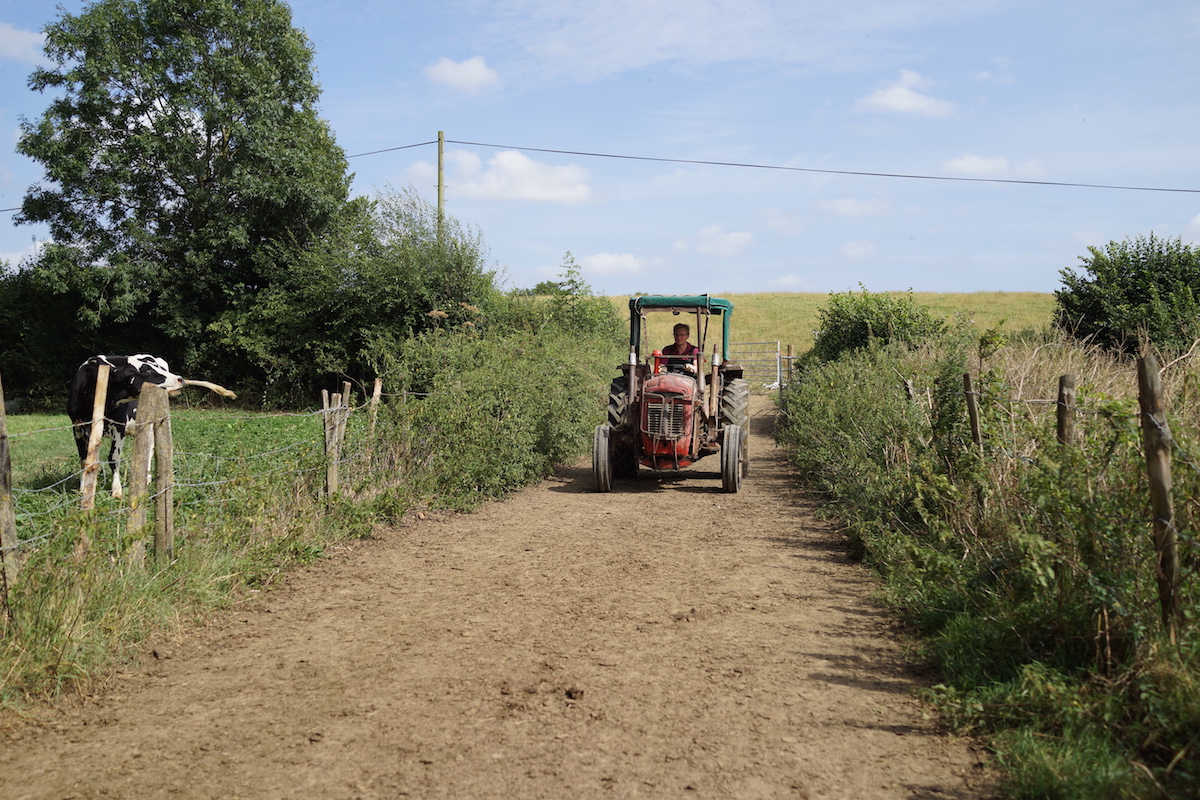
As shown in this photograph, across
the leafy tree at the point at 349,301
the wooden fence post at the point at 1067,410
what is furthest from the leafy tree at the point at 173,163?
the wooden fence post at the point at 1067,410

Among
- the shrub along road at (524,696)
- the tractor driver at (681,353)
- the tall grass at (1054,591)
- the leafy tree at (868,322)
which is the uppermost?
the leafy tree at (868,322)

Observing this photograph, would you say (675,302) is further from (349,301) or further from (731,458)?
(349,301)

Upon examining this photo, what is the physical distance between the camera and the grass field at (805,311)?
43.7 m

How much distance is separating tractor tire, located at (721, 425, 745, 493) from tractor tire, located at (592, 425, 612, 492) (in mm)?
1388

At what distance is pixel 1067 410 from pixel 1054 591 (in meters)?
1.41

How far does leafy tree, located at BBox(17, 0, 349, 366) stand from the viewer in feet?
75.1

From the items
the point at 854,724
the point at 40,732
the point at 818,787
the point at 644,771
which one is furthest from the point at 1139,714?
the point at 40,732

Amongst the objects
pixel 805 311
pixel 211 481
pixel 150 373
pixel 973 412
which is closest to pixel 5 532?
pixel 211 481

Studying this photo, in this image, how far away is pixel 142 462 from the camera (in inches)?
215

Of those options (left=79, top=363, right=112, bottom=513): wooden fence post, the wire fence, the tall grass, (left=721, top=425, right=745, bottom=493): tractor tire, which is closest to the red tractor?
(left=721, top=425, right=745, bottom=493): tractor tire

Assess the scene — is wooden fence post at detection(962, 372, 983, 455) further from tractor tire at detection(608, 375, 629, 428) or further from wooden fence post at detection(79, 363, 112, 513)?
wooden fence post at detection(79, 363, 112, 513)

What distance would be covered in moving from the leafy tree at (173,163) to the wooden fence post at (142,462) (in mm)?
18948

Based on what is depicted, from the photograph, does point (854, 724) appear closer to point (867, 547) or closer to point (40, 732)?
point (867, 547)

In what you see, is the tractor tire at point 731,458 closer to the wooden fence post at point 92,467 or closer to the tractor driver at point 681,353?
the tractor driver at point 681,353
